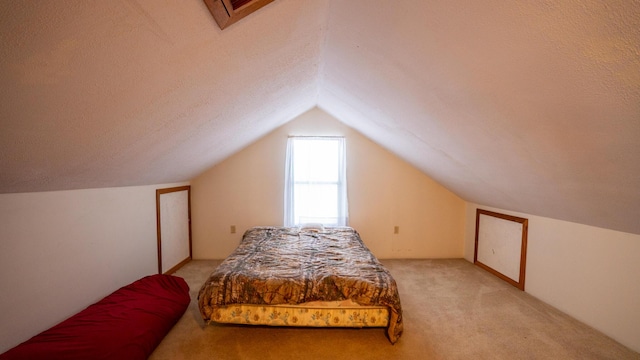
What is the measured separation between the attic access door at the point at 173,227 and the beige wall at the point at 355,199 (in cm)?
15

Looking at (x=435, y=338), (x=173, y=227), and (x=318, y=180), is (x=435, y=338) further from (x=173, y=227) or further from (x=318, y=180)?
(x=173, y=227)

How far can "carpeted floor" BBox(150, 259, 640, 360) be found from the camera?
1.83m

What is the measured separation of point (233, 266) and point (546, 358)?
2.45 metres

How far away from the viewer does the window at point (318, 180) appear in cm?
389

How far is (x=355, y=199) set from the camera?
3936 millimetres

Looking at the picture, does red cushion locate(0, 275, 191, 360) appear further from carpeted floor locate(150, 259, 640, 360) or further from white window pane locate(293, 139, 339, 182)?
white window pane locate(293, 139, 339, 182)

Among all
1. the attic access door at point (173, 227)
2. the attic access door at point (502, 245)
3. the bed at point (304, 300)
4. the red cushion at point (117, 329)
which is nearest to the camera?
the red cushion at point (117, 329)

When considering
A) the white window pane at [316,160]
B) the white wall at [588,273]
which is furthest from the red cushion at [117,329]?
the white wall at [588,273]

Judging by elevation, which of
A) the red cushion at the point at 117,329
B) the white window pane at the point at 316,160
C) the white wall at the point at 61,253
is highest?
the white window pane at the point at 316,160

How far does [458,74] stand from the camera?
4.34 feet

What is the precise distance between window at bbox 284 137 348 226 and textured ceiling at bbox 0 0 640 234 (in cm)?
154

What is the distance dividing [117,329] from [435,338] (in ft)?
7.46

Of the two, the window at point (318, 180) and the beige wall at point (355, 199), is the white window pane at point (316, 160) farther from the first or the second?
the beige wall at point (355, 199)

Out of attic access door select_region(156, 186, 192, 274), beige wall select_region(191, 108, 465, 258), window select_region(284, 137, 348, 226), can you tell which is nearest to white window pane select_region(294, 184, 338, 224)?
window select_region(284, 137, 348, 226)
